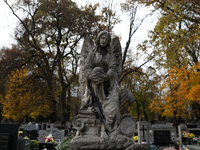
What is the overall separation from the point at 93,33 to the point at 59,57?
4319mm

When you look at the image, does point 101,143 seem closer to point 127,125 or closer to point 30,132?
point 127,125

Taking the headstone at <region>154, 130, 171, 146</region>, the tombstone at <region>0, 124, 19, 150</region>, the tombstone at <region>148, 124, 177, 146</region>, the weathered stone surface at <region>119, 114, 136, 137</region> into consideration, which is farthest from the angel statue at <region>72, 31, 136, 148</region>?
the headstone at <region>154, 130, 171, 146</region>

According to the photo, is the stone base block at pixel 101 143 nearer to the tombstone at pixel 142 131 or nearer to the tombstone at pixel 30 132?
the tombstone at pixel 142 131

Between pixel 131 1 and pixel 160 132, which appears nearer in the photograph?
pixel 160 132

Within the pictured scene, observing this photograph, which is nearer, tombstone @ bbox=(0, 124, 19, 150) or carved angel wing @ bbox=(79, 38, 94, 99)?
carved angel wing @ bbox=(79, 38, 94, 99)

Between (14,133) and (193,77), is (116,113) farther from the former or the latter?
(193,77)

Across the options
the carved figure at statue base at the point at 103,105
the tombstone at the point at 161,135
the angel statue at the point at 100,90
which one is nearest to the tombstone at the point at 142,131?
the tombstone at the point at 161,135

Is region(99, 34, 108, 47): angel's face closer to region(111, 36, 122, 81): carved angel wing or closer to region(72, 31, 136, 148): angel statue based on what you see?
region(72, 31, 136, 148): angel statue

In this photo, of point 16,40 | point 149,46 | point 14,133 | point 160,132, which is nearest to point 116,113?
point 14,133

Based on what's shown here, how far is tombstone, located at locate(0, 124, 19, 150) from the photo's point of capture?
6.09 m

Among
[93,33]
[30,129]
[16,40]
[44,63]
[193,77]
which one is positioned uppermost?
Result: [93,33]

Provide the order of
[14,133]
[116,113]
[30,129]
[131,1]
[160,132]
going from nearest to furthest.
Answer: [116,113] → [14,133] → [160,132] → [30,129] → [131,1]

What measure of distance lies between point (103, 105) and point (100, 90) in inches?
14.8

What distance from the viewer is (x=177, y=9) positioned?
33.0 feet
